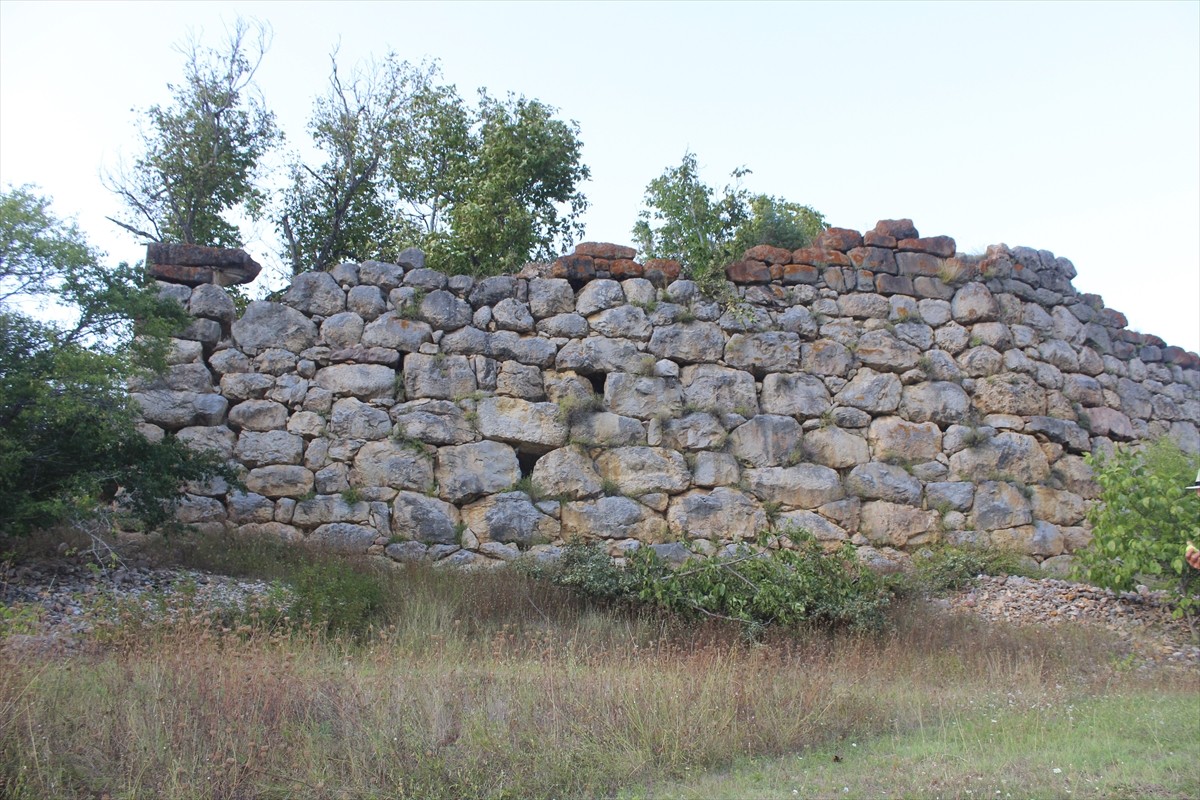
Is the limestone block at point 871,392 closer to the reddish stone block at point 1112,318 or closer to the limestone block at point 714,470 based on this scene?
the limestone block at point 714,470

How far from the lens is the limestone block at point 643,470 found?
9.61 metres

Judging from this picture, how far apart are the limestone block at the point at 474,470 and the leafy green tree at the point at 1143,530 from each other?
16.9 feet

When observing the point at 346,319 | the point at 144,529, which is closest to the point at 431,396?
the point at 346,319

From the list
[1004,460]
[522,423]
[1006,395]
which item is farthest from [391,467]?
[1006,395]

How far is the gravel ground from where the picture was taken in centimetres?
649

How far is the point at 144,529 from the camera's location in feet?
27.5

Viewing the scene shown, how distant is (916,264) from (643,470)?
156 inches

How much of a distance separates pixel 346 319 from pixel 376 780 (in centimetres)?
579

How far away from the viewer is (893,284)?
10945 mm

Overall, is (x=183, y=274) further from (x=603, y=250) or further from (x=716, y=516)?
(x=716, y=516)

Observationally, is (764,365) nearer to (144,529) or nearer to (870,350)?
(870,350)

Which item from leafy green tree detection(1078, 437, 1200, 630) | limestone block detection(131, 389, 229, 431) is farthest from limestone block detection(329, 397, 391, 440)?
leafy green tree detection(1078, 437, 1200, 630)

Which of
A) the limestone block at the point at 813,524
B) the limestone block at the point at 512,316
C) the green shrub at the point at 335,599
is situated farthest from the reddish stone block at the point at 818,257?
the green shrub at the point at 335,599

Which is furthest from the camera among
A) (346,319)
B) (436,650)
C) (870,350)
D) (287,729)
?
(870,350)
